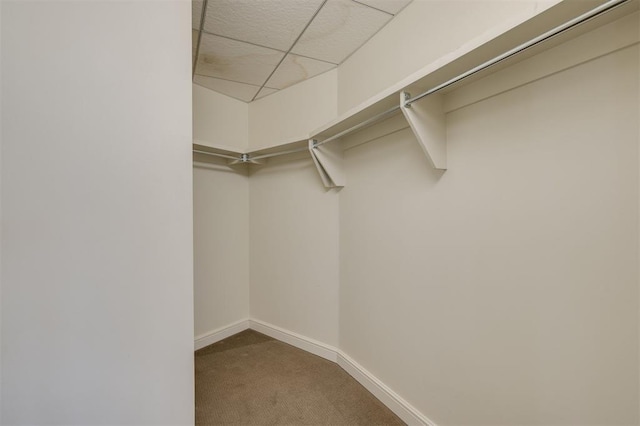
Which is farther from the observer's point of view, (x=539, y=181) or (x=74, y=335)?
(x=539, y=181)

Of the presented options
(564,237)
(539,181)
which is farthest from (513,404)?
(539,181)

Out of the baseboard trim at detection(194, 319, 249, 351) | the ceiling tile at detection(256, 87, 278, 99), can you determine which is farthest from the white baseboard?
the ceiling tile at detection(256, 87, 278, 99)

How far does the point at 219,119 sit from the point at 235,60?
2.43ft

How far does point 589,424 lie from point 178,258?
5.62ft

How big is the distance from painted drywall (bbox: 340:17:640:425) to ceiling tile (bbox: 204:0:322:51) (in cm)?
92

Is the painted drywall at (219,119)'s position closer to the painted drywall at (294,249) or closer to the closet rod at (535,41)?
the painted drywall at (294,249)

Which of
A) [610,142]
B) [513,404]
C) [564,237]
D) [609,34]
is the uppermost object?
[609,34]

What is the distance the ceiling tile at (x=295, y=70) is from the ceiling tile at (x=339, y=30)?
0.09 m

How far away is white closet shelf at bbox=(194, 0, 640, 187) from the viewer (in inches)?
33.7

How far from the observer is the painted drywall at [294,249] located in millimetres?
2463

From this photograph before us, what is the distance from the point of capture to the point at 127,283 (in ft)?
3.71

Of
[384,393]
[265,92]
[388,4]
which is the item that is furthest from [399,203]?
[265,92]

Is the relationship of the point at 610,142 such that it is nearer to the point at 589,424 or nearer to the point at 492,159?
the point at 492,159

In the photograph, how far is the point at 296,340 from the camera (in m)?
2.69
